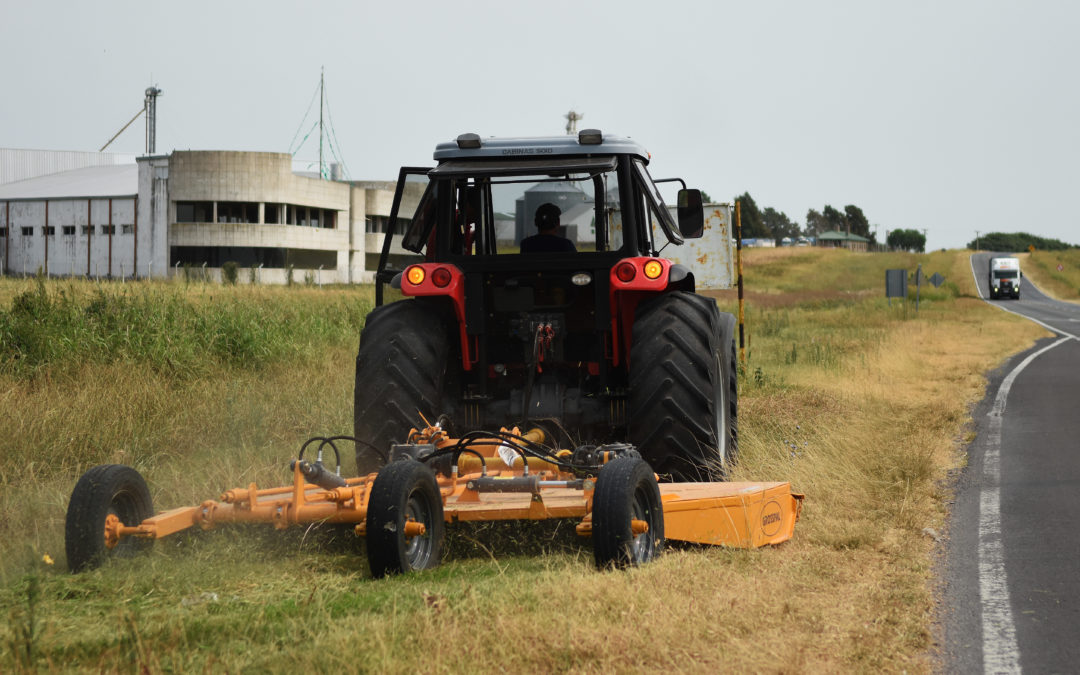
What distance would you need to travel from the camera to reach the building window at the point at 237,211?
6938 cm

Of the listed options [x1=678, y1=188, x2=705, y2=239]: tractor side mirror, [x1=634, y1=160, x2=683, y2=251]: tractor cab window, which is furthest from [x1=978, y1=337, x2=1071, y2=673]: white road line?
[x1=634, y1=160, x2=683, y2=251]: tractor cab window

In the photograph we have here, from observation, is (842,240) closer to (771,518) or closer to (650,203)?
(650,203)

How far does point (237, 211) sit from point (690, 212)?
65.5 meters

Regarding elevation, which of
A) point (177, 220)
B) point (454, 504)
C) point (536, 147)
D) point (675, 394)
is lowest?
point (454, 504)

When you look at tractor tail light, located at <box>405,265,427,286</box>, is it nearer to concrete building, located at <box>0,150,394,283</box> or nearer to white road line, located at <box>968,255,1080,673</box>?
white road line, located at <box>968,255,1080,673</box>

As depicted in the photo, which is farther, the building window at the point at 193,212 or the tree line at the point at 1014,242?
the tree line at the point at 1014,242

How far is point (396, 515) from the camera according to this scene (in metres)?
5.09

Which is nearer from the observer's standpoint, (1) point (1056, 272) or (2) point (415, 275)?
(2) point (415, 275)

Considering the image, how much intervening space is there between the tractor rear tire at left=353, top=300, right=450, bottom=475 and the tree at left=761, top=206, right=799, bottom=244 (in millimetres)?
184845

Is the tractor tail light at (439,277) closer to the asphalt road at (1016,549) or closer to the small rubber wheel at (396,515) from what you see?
the small rubber wheel at (396,515)

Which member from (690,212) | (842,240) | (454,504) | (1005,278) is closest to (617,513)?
(454,504)

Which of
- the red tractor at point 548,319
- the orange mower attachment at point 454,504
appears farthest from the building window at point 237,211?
the orange mower attachment at point 454,504

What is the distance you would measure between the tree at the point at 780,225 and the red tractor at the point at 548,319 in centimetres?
18423

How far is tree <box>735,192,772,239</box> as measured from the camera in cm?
15450
